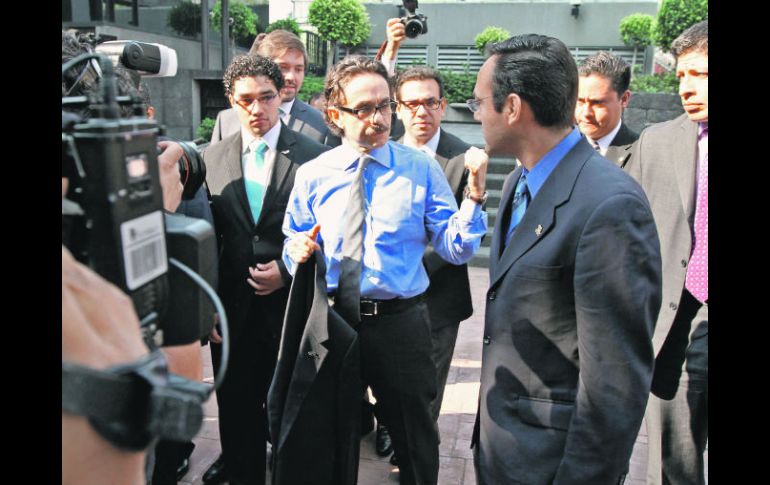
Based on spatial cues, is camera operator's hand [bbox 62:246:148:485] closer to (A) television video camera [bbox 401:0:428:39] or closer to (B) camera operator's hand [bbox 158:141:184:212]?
(B) camera operator's hand [bbox 158:141:184:212]

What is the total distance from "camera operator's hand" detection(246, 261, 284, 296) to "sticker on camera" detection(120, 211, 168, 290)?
180cm

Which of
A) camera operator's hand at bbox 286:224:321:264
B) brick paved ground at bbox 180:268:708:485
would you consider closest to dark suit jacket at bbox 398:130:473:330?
brick paved ground at bbox 180:268:708:485

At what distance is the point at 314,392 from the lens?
2396 mm

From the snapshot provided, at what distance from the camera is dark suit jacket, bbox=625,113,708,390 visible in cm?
245

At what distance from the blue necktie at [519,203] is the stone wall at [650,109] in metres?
6.68

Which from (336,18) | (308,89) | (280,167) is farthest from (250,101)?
(336,18)

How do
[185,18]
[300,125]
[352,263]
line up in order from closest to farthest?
[352,263] < [300,125] < [185,18]

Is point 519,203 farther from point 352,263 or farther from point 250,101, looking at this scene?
point 250,101

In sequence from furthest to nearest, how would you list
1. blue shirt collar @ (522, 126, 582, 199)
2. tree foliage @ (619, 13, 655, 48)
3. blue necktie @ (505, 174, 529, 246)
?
tree foliage @ (619, 13, 655, 48)
blue necktie @ (505, 174, 529, 246)
blue shirt collar @ (522, 126, 582, 199)

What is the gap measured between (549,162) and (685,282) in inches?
40.4

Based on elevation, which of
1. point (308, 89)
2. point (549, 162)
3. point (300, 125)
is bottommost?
point (549, 162)

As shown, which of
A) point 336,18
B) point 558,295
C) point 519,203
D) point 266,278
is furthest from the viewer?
point 336,18

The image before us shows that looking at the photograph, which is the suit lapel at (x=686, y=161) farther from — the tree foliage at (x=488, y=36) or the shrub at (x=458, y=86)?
the tree foliage at (x=488, y=36)

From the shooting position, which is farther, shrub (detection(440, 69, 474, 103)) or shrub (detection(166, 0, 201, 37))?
shrub (detection(440, 69, 474, 103))
